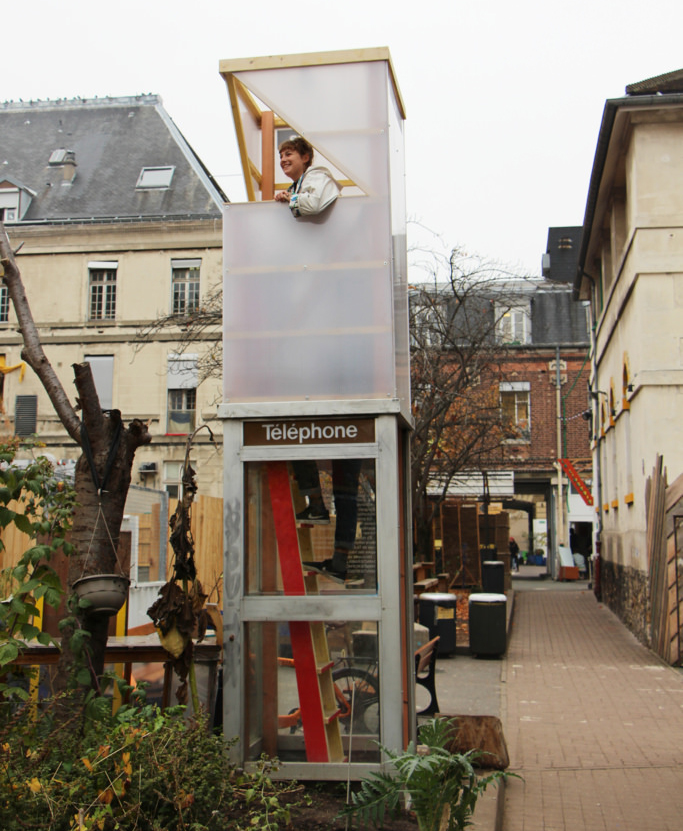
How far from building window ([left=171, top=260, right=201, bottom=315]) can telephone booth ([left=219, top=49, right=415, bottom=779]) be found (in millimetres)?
27058

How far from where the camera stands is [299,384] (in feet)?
18.0

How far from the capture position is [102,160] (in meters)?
36.0

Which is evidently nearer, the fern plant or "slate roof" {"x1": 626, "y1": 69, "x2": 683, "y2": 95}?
the fern plant

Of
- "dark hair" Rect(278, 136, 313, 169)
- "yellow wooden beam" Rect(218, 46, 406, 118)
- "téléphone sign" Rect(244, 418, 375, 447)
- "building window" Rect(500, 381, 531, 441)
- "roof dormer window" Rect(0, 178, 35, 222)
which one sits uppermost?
"roof dormer window" Rect(0, 178, 35, 222)

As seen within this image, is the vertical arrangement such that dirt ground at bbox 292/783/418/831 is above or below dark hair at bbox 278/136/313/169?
below

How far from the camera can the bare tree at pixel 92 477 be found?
4.62 metres

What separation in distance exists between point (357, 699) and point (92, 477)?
6.55 feet

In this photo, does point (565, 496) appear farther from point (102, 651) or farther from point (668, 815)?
point (102, 651)

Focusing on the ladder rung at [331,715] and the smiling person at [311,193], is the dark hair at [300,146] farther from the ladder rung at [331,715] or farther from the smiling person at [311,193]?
the ladder rung at [331,715]

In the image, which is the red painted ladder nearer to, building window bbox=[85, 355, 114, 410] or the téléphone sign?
building window bbox=[85, 355, 114, 410]

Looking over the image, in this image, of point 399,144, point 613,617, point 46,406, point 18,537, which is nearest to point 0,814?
point 399,144

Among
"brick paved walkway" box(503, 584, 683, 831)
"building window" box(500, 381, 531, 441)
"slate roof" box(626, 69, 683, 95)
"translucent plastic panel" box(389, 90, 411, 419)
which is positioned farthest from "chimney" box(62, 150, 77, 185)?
"translucent plastic panel" box(389, 90, 411, 419)

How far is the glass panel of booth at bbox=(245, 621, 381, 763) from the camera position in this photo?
209 inches

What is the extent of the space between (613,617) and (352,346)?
16.4 meters
